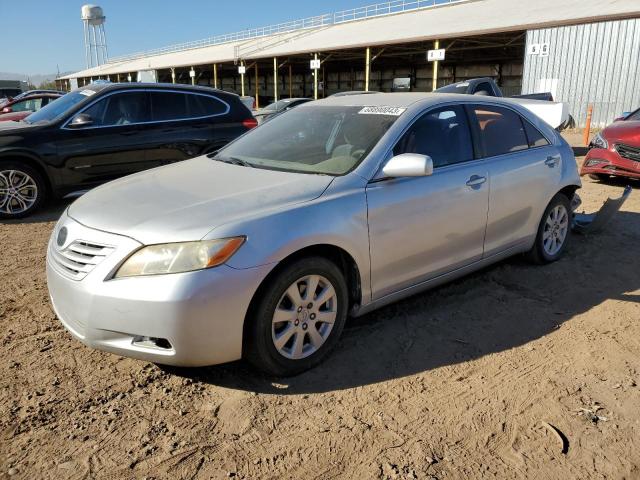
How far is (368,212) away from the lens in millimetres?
3191

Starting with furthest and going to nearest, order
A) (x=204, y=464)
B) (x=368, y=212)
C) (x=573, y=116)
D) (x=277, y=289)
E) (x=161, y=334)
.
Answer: (x=573, y=116), (x=368, y=212), (x=277, y=289), (x=161, y=334), (x=204, y=464)

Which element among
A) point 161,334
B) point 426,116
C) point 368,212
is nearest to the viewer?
point 161,334

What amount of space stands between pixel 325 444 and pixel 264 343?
2.03 ft

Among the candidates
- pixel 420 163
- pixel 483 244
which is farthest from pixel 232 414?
pixel 483 244

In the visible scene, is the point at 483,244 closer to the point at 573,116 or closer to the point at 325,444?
the point at 325,444

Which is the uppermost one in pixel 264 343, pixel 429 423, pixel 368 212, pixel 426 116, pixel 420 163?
pixel 426 116

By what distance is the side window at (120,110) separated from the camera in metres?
6.88

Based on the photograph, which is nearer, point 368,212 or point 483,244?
point 368,212

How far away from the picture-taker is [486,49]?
3167cm

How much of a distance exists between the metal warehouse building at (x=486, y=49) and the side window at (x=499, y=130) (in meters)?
16.7

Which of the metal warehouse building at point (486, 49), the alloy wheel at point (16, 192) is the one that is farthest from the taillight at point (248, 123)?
the metal warehouse building at point (486, 49)

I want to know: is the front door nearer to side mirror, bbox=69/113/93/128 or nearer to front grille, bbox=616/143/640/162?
side mirror, bbox=69/113/93/128

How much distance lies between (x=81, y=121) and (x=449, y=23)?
73.3 ft

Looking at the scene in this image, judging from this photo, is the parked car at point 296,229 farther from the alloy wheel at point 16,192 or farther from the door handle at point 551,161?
the alloy wheel at point 16,192
